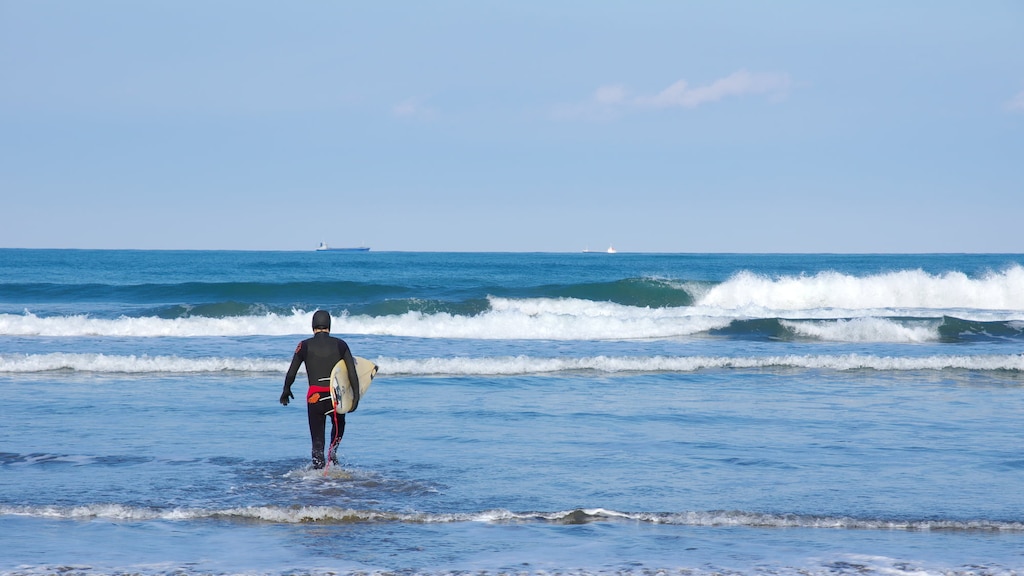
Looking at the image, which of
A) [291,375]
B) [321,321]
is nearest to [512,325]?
[321,321]

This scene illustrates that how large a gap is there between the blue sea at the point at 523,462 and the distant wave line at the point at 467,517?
2cm

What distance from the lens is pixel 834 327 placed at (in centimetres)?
2566

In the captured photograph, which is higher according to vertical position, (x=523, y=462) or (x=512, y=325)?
(x=512, y=325)

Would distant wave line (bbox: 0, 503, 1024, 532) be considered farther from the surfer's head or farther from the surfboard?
the surfer's head

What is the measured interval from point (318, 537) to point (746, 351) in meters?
15.5

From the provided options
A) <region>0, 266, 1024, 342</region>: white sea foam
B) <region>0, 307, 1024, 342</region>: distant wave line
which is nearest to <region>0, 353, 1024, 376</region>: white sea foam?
<region>0, 307, 1024, 342</region>: distant wave line

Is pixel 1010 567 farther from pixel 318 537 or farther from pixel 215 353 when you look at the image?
pixel 215 353

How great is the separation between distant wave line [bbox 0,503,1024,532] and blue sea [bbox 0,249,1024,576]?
24 mm

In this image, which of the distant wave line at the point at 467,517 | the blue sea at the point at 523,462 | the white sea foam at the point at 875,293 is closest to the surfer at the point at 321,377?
the blue sea at the point at 523,462

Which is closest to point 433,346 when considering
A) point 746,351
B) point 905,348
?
point 746,351

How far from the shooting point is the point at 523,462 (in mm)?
9352

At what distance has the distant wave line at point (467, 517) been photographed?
7.27 meters

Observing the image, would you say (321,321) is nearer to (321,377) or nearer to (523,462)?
(321,377)

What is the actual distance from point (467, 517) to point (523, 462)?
1962 millimetres
